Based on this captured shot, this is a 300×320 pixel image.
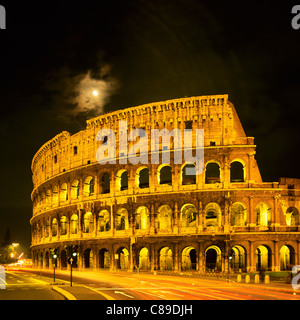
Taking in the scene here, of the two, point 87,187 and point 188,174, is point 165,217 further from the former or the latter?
point 87,187

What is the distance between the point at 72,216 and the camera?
175 feet

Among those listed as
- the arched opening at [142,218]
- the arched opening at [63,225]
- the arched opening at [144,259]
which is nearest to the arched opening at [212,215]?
the arched opening at [142,218]

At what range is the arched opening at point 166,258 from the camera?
148 feet

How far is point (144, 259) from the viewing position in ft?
156

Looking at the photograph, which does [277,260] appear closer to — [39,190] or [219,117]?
[219,117]

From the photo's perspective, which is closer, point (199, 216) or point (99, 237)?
point (199, 216)

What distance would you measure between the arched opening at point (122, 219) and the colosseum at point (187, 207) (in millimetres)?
87

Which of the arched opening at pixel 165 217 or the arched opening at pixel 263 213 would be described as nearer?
the arched opening at pixel 263 213

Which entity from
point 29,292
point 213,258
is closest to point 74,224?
point 213,258

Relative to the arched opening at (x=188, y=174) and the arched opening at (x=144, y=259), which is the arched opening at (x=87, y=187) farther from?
the arched opening at (x=188, y=174)

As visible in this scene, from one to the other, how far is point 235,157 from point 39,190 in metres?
32.3

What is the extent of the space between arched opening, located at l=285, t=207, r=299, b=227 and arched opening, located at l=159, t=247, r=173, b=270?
12810mm

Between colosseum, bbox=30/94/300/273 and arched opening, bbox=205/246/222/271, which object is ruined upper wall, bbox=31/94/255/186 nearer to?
colosseum, bbox=30/94/300/273

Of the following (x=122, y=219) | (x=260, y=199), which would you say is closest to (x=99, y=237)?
(x=122, y=219)
